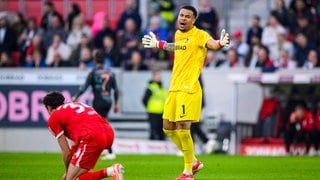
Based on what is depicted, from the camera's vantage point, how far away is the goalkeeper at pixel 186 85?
15391 millimetres

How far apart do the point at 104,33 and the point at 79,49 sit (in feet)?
2.67

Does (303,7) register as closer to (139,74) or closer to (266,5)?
(266,5)

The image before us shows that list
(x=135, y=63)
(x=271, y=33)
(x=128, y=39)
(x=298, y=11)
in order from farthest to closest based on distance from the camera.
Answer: (x=128, y=39) → (x=298, y=11) → (x=135, y=63) → (x=271, y=33)

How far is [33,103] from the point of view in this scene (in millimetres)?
27109

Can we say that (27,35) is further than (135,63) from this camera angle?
Yes

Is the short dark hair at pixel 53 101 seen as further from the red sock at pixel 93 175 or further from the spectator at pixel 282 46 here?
the spectator at pixel 282 46

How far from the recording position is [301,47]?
2614cm

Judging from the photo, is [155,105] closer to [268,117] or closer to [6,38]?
[268,117]

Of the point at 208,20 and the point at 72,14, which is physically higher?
the point at 72,14

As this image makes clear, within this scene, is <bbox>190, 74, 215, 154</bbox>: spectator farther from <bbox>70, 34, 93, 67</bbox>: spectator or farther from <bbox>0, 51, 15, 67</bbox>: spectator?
<bbox>0, 51, 15, 67</bbox>: spectator

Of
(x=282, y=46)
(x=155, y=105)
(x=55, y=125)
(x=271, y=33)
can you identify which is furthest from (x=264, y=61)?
(x=55, y=125)

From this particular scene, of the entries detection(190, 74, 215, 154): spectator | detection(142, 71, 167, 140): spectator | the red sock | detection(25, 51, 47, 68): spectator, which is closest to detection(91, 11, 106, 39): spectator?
detection(25, 51, 47, 68): spectator

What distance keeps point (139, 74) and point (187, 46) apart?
11.4 meters

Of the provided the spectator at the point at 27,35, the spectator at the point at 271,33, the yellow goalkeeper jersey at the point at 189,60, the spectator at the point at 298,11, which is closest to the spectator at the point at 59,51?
the spectator at the point at 27,35
